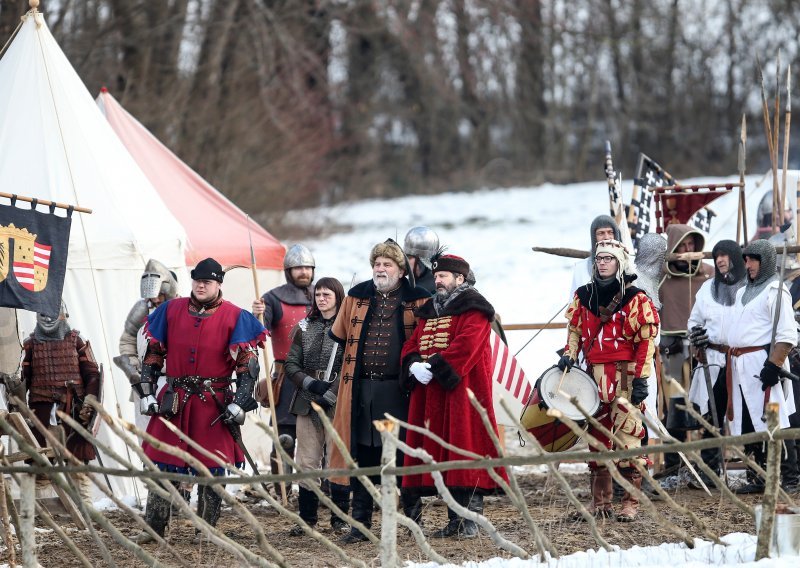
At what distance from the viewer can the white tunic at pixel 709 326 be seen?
25.2 feet

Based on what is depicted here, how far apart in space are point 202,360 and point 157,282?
120cm

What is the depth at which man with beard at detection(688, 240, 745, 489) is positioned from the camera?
25.2 feet

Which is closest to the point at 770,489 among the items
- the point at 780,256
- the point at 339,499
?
the point at 339,499

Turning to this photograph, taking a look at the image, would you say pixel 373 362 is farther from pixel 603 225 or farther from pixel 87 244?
pixel 87 244

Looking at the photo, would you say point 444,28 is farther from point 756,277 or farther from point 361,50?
point 756,277

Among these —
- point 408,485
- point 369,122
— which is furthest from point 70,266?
point 369,122

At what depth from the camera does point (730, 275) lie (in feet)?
25.2

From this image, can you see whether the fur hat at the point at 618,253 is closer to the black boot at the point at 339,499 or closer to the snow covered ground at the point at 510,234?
the black boot at the point at 339,499

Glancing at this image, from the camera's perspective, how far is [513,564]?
16.6ft

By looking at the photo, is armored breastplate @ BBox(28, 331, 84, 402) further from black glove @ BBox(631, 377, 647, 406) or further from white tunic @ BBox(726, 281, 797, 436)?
white tunic @ BBox(726, 281, 797, 436)

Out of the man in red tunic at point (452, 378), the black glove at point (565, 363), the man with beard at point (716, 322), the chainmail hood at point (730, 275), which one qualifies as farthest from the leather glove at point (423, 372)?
the chainmail hood at point (730, 275)

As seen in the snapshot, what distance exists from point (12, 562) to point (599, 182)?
18917mm

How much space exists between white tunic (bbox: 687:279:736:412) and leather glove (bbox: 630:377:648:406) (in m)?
1.40

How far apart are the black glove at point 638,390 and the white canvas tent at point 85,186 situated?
3.20 m
